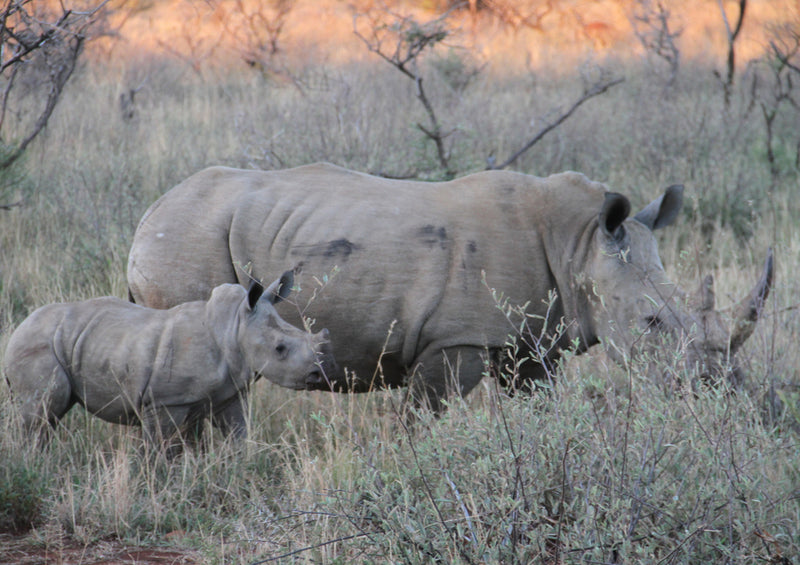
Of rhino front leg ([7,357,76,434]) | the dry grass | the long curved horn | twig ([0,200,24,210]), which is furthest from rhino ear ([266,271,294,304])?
twig ([0,200,24,210])

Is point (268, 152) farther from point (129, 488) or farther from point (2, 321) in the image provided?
point (129, 488)

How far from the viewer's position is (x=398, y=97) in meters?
11.5

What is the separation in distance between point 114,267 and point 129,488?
288 cm

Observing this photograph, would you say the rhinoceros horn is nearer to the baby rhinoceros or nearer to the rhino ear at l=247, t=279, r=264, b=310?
the baby rhinoceros

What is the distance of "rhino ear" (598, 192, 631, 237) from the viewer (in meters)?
4.14

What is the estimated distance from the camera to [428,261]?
4.23 m

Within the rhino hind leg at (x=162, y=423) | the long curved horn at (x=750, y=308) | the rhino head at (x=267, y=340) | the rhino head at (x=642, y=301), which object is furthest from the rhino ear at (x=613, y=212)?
the rhino hind leg at (x=162, y=423)

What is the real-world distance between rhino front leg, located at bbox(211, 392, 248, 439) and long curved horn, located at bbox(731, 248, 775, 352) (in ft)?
7.76

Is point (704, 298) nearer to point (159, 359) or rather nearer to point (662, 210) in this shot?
point (662, 210)

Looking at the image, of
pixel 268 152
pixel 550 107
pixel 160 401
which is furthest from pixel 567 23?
pixel 160 401

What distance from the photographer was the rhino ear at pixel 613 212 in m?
4.14

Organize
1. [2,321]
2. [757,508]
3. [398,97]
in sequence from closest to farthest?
[757,508] < [2,321] < [398,97]

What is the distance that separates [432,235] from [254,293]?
0.88 meters

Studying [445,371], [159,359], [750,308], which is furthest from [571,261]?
[159,359]
